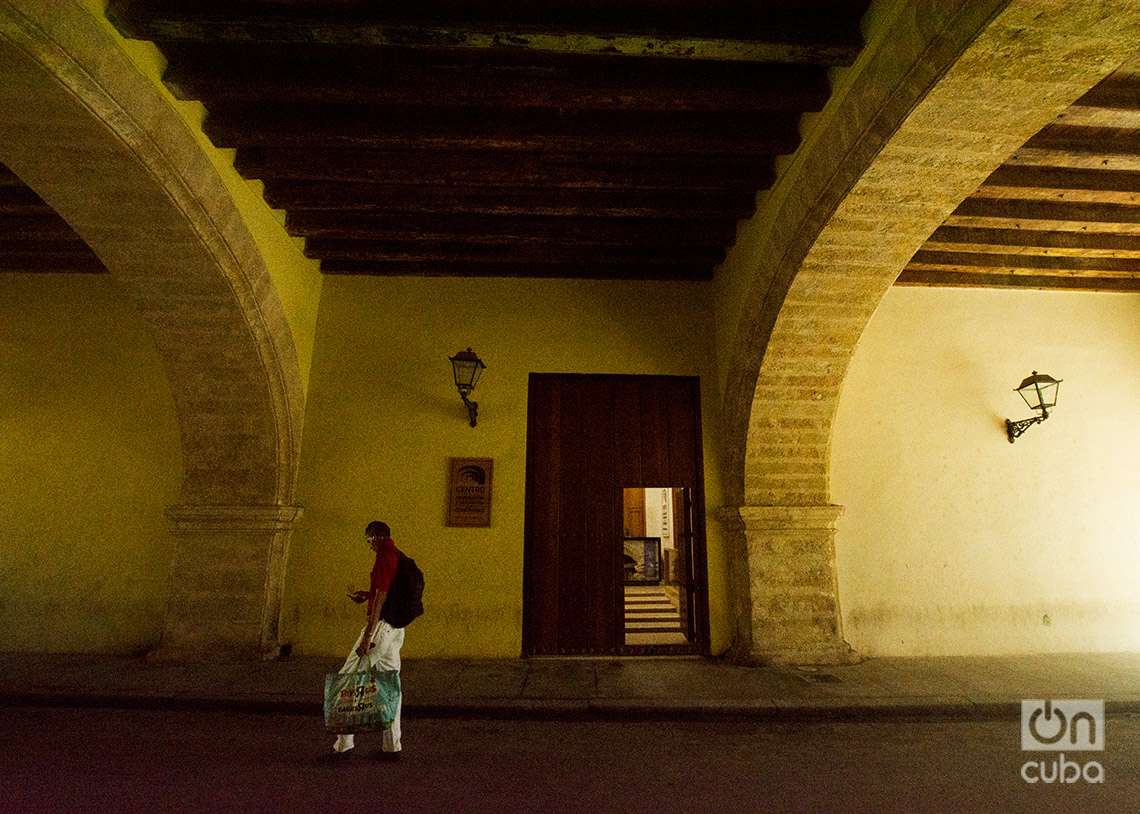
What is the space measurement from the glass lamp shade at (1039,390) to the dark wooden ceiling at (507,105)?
3093 mm

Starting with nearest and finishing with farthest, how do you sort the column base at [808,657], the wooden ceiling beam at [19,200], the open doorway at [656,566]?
the wooden ceiling beam at [19,200]
the column base at [808,657]
the open doorway at [656,566]

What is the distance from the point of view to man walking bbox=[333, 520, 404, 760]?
2.94m

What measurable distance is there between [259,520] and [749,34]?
501 cm

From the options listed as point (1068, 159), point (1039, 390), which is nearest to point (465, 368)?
point (1068, 159)

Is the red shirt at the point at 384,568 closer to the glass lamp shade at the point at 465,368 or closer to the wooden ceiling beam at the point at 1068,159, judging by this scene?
the glass lamp shade at the point at 465,368

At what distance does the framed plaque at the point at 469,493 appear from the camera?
5.21 metres

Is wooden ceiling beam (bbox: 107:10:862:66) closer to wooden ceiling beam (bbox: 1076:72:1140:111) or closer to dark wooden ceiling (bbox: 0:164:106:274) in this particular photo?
wooden ceiling beam (bbox: 1076:72:1140:111)

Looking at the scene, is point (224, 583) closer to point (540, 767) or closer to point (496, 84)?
point (540, 767)

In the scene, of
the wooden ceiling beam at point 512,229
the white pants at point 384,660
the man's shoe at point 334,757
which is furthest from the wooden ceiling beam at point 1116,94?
the man's shoe at point 334,757

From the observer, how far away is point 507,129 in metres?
3.77

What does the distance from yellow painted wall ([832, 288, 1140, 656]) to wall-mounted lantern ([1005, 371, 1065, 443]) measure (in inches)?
4.4

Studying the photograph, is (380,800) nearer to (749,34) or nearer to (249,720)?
(249,720)

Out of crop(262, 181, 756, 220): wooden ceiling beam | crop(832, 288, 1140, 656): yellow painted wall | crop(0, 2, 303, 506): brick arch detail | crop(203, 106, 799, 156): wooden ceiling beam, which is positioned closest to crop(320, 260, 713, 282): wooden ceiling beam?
crop(262, 181, 756, 220): wooden ceiling beam

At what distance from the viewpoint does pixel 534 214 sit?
15.7 feet
